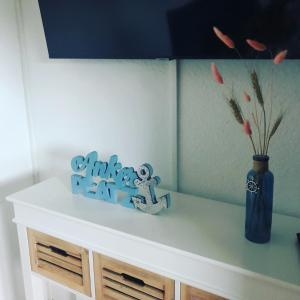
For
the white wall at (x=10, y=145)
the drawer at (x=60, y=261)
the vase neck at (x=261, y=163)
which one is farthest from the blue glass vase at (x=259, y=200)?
the white wall at (x=10, y=145)

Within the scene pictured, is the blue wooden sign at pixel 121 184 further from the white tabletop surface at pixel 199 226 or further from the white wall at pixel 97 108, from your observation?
the white wall at pixel 97 108

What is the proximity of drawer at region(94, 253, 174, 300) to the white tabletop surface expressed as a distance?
139mm

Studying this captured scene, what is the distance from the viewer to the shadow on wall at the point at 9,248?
183 cm

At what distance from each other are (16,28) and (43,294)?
1.30 m

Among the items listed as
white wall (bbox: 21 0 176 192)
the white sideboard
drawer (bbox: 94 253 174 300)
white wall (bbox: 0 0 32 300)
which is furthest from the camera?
white wall (bbox: 0 0 32 300)

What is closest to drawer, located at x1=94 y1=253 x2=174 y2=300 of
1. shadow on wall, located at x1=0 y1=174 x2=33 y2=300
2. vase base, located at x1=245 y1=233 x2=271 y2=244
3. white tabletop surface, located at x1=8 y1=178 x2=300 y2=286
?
white tabletop surface, located at x1=8 y1=178 x2=300 y2=286

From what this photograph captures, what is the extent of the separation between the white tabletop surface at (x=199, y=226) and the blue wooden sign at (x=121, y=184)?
0.10ft

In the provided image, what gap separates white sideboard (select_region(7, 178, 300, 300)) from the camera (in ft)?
3.22

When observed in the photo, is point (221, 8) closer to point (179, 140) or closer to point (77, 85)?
point (179, 140)

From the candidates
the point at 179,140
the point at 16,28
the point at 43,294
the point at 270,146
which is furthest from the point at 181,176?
the point at 16,28

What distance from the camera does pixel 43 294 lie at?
5.40 ft

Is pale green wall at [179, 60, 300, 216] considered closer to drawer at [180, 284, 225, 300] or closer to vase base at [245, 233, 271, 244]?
vase base at [245, 233, 271, 244]

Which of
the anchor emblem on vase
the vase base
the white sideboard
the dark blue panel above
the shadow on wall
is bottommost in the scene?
the shadow on wall

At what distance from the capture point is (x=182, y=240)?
1.12m
